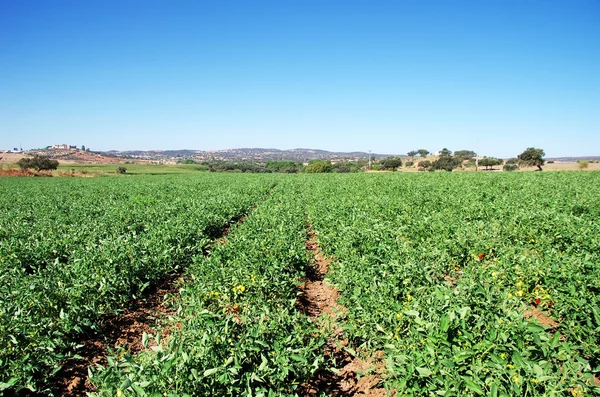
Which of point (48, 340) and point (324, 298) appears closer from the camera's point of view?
point (48, 340)

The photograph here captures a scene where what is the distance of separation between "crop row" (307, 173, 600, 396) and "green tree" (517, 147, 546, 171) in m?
69.6

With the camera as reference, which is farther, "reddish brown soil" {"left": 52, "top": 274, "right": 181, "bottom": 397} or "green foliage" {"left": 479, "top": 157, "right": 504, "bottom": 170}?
"green foliage" {"left": 479, "top": 157, "right": 504, "bottom": 170}

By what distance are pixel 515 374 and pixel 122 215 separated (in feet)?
36.0

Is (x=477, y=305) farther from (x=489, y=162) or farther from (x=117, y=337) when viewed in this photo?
(x=489, y=162)

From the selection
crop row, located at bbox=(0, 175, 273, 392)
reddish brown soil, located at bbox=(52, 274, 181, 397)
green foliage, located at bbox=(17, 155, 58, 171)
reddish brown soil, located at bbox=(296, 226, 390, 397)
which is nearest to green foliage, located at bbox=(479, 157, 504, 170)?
crop row, located at bbox=(0, 175, 273, 392)

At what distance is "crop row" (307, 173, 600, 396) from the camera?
7.59ft

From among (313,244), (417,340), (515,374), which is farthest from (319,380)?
(313,244)

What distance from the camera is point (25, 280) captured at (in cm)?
416

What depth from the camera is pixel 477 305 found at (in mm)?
3141

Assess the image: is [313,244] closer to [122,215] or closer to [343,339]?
[343,339]

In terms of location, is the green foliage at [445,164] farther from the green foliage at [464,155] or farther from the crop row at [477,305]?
the crop row at [477,305]

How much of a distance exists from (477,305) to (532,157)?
78.8 metres

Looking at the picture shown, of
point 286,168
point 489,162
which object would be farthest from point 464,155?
point 286,168

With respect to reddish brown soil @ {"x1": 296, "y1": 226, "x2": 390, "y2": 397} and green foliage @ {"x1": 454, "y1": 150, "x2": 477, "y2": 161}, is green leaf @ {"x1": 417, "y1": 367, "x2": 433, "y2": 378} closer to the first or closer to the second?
reddish brown soil @ {"x1": 296, "y1": 226, "x2": 390, "y2": 397}
